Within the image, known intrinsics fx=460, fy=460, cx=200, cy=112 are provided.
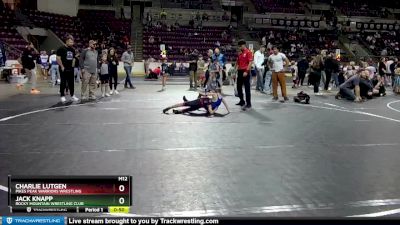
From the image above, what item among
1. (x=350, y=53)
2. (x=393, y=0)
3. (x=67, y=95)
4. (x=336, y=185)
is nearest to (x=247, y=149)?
(x=336, y=185)

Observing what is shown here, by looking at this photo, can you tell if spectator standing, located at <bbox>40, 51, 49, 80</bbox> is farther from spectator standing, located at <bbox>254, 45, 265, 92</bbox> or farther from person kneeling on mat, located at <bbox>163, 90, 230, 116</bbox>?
person kneeling on mat, located at <bbox>163, 90, 230, 116</bbox>

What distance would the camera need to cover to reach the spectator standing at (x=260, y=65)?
16.5 metres

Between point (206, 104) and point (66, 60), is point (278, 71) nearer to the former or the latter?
point (206, 104)

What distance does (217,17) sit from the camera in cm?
4072

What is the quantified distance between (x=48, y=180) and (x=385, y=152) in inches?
202

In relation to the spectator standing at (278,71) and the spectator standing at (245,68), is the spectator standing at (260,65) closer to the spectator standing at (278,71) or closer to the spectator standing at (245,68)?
the spectator standing at (278,71)

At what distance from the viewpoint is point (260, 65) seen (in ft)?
54.6

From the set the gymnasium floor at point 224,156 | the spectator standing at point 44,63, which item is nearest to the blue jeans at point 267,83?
the gymnasium floor at point 224,156

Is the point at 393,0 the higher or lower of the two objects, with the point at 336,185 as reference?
higher

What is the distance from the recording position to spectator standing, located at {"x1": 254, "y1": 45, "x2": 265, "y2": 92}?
16453mm

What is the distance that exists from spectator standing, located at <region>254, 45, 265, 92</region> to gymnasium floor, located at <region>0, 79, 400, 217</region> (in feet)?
17.5

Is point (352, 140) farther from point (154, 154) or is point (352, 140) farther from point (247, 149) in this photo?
point (154, 154)
